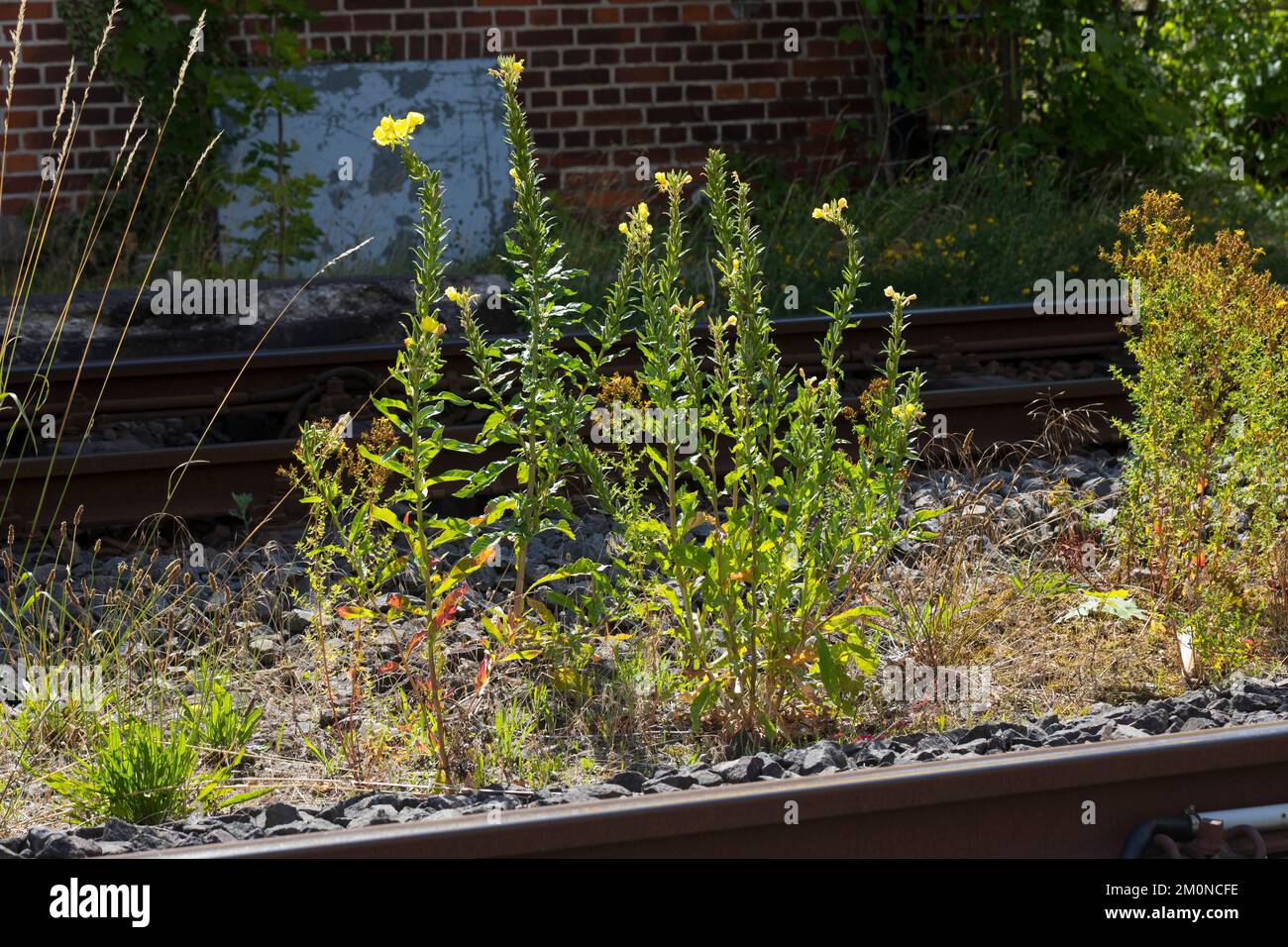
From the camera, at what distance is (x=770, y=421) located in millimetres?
3852

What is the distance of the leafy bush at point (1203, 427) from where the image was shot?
170 inches

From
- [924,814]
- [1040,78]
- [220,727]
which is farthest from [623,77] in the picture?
[924,814]

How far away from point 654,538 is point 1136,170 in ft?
32.7

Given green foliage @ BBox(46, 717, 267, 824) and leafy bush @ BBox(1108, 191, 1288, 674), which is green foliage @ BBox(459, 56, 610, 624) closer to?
green foliage @ BBox(46, 717, 267, 824)

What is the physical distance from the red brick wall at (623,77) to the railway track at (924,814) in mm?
8842

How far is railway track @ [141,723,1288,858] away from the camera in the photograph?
2844 millimetres

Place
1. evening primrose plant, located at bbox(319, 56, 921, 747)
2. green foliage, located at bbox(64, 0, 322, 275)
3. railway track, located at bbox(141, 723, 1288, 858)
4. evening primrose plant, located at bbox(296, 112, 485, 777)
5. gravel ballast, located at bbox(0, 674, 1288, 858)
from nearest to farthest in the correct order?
railway track, located at bbox(141, 723, 1288, 858) → gravel ballast, located at bbox(0, 674, 1288, 858) → evening primrose plant, located at bbox(296, 112, 485, 777) → evening primrose plant, located at bbox(319, 56, 921, 747) → green foliage, located at bbox(64, 0, 322, 275)

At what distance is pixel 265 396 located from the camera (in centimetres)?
639

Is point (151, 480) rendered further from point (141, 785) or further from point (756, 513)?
point (756, 513)

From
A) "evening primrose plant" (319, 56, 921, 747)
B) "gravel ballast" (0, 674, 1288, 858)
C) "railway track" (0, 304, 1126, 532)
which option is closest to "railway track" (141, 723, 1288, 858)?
"gravel ballast" (0, 674, 1288, 858)

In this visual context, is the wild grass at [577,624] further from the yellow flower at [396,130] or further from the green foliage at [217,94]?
the green foliage at [217,94]

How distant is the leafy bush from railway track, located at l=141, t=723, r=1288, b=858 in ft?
3.51

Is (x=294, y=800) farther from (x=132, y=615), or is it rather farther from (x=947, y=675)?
(x=947, y=675)
